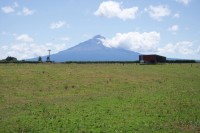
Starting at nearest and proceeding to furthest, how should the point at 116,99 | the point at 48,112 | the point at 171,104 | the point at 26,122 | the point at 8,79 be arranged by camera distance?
the point at 26,122, the point at 48,112, the point at 171,104, the point at 116,99, the point at 8,79

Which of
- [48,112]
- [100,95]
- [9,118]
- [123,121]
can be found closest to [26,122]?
[9,118]

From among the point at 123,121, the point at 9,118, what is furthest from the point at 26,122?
the point at 123,121

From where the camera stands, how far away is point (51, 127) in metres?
22.9

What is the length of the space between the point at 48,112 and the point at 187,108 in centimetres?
1240

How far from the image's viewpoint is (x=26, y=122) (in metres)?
24.5

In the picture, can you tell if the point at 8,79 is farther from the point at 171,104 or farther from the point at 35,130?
the point at 35,130

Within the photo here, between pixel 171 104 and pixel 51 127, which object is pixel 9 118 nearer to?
pixel 51 127

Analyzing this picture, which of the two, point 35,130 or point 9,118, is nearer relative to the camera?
point 35,130

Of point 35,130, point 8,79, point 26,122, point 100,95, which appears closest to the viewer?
point 35,130

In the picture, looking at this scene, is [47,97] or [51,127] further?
[47,97]

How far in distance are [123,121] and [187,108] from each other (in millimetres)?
8319

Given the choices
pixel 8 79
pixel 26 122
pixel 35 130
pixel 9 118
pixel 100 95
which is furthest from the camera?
pixel 8 79

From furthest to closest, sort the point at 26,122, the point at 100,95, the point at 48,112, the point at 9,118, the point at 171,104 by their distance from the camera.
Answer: the point at 100,95 < the point at 171,104 < the point at 48,112 < the point at 9,118 < the point at 26,122

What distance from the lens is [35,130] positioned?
72.5 feet
